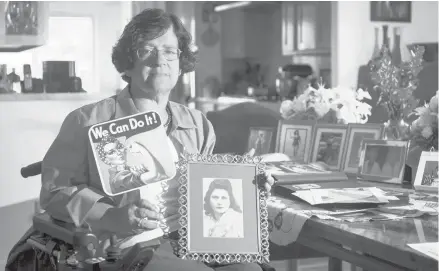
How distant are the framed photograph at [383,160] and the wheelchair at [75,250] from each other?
2.54ft

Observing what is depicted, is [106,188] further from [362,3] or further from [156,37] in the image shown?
[362,3]

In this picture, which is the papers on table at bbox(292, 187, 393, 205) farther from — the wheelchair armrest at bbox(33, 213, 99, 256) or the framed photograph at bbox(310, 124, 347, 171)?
the wheelchair armrest at bbox(33, 213, 99, 256)

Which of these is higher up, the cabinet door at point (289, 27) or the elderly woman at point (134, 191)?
the cabinet door at point (289, 27)

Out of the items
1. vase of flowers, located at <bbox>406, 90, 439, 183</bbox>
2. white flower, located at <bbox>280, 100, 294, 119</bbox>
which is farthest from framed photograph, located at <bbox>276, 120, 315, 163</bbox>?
vase of flowers, located at <bbox>406, 90, 439, 183</bbox>

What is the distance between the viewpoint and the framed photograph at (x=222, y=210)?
1.30m

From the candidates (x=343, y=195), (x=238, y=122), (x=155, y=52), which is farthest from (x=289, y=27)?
(x=155, y=52)

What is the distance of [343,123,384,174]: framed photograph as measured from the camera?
2.19 meters

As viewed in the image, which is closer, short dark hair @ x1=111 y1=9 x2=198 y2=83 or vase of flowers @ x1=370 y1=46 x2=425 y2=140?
short dark hair @ x1=111 y1=9 x2=198 y2=83

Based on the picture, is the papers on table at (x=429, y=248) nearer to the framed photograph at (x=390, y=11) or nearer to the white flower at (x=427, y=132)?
the white flower at (x=427, y=132)

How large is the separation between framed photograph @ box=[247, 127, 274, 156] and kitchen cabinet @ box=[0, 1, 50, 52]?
0.93 m

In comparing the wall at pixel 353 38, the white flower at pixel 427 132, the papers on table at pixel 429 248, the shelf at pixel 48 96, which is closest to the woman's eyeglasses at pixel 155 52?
the papers on table at pixel 429 248

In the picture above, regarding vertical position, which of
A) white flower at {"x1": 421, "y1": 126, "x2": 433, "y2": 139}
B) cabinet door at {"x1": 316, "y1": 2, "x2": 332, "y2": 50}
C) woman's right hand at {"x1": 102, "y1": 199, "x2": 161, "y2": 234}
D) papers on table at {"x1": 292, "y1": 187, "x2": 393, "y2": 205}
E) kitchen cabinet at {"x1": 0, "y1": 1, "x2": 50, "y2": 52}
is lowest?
papers on table at {"x1": 292, "y1": 187, "x2": 393, "y2": 205}

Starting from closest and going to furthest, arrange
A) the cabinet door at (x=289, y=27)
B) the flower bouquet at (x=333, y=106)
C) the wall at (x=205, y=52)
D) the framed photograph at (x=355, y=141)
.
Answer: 1. the framed photograph at (x=355, y=141)
2. the flower bouquet at (x=333, y=106)
3. the cabinet door at (x=289, y=27)
4. the wall at (x=205, y=52)

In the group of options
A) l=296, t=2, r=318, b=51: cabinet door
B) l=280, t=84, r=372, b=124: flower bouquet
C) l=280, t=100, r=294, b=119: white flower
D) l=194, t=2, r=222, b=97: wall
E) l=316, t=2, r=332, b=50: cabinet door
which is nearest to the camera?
l=280, t=84, r=372, b=124: flower bouquet
